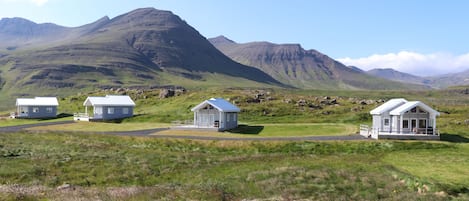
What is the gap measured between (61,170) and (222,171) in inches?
554

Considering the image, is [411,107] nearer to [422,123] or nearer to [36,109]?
[422,123]

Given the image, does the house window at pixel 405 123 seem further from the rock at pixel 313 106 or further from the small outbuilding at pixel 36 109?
the small outbuilding at pixel 36 109

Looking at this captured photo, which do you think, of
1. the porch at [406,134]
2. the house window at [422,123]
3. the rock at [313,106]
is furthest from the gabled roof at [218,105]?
the rock at [313,106]

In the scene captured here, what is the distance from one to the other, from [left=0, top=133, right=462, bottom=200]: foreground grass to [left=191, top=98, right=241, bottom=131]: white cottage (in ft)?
71.6

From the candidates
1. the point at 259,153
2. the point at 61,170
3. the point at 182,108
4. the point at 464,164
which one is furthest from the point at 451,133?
the point at 182,108

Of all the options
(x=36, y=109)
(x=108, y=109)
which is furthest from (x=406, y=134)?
(x=36, y=109)

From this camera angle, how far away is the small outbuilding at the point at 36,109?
11738cm

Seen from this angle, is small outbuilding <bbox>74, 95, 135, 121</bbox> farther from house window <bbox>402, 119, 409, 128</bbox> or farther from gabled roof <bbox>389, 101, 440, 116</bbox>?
house window <bbox>402, 119, 409, 128</bbox>

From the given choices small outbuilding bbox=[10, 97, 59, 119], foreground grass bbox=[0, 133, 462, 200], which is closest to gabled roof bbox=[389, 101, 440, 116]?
foreground grass bbox=[0, 133, 462, 200]

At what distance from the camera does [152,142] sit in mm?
59656

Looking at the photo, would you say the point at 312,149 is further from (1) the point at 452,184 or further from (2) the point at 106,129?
(2) the point at 106,129

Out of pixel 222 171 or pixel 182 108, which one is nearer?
pixel 222 171

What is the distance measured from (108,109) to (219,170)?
75.0 meters

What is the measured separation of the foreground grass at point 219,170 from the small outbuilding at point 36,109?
6254 cm
